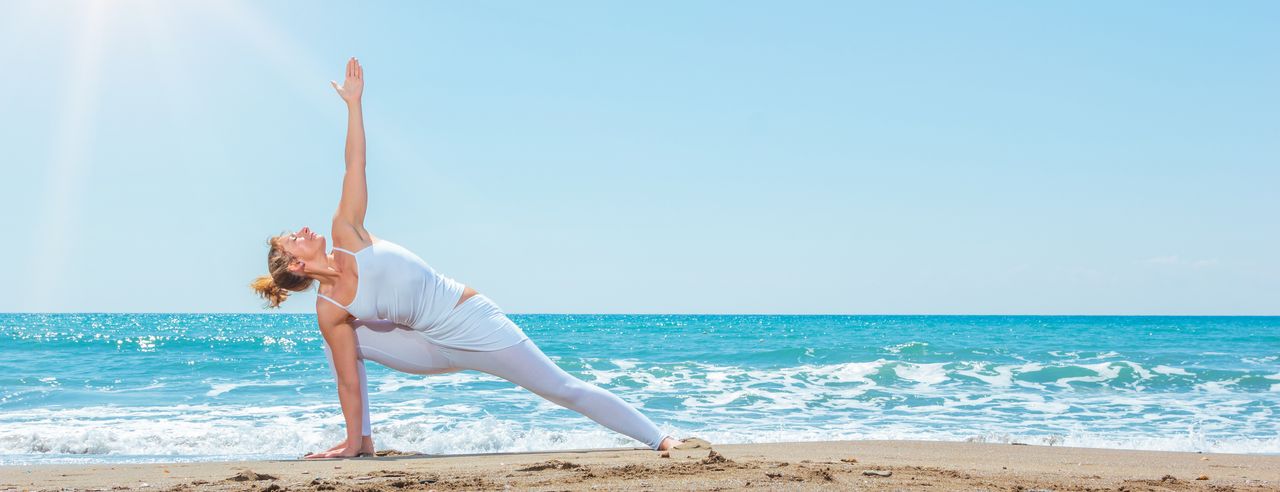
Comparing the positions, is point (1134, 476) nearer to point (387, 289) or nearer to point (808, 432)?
point (387, 289)

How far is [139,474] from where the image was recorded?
4590 mm

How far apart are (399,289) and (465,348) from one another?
52 cm

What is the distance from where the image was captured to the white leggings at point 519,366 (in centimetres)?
526

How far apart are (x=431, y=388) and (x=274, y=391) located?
2.14m

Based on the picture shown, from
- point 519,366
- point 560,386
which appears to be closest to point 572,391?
point 560,386

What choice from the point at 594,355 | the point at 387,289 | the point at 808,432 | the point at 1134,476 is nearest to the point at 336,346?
the point at 387,289

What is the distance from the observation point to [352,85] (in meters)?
5.07

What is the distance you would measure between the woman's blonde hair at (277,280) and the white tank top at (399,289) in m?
0.16

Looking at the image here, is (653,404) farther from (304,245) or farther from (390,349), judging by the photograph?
(304,245)

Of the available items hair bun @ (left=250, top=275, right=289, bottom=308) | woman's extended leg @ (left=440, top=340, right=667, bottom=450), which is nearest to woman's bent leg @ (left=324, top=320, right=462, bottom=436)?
woman's extended leg @ (left=440, top=340, right=667, bottom=450)

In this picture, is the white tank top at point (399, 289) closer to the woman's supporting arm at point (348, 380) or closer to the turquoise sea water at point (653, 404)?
the woman's supporting arm at point (348, 380)

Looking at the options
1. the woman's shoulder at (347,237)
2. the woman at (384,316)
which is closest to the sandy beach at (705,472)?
the woman at (384,316)

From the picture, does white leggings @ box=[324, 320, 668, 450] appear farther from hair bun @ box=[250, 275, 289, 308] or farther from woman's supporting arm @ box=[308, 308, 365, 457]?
hair bun @ box=[250, 275, 289, 308]

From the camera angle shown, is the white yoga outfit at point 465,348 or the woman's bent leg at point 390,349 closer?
the white yoga outfit at point 465,348
